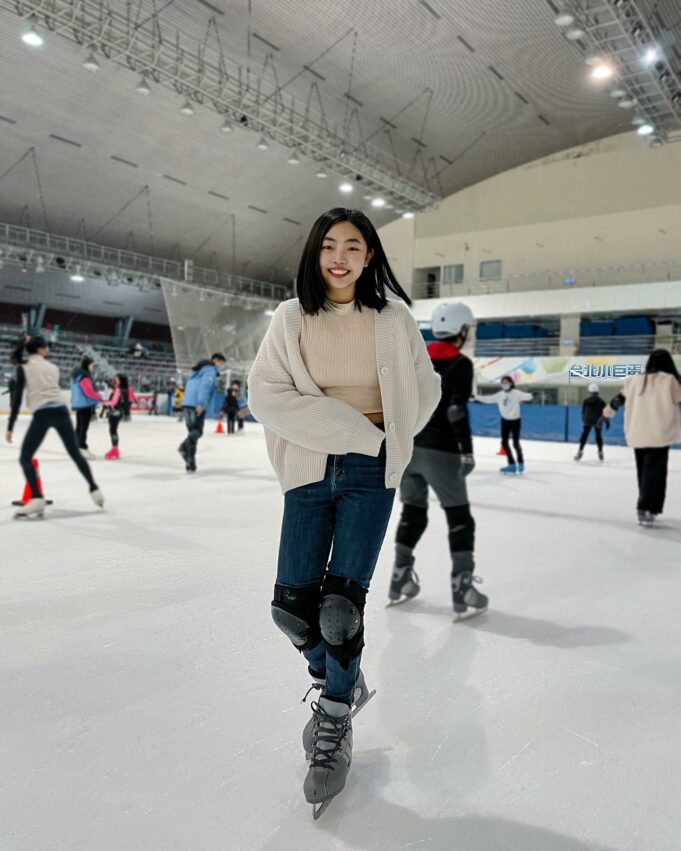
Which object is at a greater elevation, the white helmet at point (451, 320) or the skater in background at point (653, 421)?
the white helmet at point (451, 320)

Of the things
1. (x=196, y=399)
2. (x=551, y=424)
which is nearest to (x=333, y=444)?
(x=196, y=399)

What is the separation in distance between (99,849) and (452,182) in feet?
77.0

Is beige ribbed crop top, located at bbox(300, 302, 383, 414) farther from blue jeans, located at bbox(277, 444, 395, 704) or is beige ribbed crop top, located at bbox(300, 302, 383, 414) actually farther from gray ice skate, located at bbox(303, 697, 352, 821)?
gray ice skate, located at bbox(303, 697, 352, 821)

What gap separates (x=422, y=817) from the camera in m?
1.28

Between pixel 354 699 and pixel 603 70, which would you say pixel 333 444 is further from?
pixel 603 70

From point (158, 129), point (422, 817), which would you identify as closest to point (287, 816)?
point (422, 817)

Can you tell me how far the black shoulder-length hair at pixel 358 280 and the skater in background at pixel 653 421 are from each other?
370cm

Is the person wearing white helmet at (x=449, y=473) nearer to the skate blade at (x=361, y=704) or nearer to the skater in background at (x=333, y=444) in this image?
the skate blade at (x=361, y=704)

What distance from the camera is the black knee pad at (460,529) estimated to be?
270 cm

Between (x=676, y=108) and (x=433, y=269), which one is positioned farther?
(x=433, y=269)

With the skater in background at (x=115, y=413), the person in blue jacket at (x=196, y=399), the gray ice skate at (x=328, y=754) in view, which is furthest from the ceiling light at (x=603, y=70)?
the gray ice skate at (x=328, y=754)

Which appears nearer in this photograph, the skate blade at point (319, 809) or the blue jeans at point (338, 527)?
the skate blade at point (319, 809)

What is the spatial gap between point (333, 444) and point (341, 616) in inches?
15.4

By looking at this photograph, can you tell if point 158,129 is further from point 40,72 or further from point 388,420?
point 388,420
